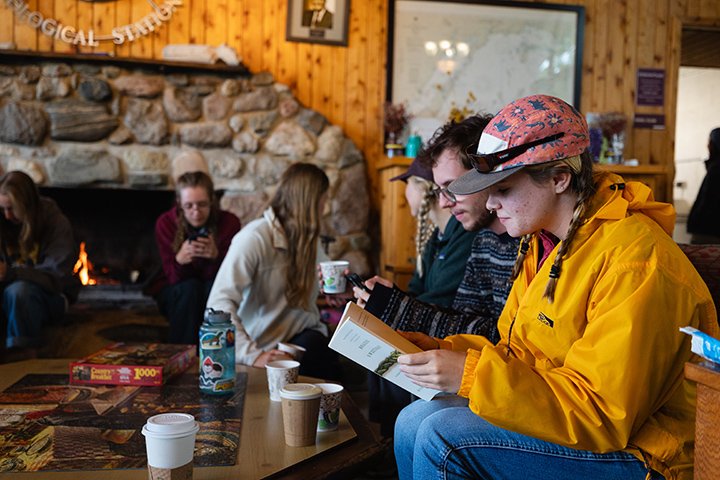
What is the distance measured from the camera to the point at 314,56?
4.32 metres

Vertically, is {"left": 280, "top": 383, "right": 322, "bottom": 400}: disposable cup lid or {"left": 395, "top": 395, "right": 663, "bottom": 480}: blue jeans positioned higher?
{"left": 280, "top": 383, "right": 322, "bottom": 400}: disposable cup lid

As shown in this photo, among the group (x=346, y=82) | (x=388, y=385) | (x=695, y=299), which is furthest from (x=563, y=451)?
(x=346, y=82)

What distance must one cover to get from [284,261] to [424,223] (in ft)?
1.83

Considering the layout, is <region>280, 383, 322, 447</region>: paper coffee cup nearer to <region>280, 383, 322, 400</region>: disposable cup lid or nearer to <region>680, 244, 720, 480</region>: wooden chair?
<region>280, 383, 322, 400</region>: disposable cup lid

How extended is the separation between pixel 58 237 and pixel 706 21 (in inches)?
173

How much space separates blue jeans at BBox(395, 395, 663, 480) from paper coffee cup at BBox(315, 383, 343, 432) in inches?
10.3

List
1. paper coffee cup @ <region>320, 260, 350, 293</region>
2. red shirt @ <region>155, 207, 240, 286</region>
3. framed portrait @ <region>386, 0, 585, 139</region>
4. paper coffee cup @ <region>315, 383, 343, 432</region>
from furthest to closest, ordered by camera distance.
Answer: framed portrait @ <region>386, 0, 585, 139</region> → red shirt @ <region>155, 207, 240, 286</region> → paper coffee cup @ <region>320, 260, 350, 293</region> → paper coffee cup @ <region>315, 383, 343, 432</region>

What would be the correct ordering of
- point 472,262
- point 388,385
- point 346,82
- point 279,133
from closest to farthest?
point 472,262 → point 388,385 → point 279,133 → point 346,82

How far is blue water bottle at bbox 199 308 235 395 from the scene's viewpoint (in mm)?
1705

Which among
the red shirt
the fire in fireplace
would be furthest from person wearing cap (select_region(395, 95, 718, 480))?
the fire in fireplace

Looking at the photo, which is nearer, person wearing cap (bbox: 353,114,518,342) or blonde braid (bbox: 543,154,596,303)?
blonde braid (bbox: 543,154,596,303)

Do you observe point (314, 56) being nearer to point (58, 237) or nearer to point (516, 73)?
point (516, 73)

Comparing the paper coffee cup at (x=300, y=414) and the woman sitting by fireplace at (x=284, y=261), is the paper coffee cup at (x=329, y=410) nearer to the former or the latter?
the paper coffee cup at (x=300, y=414)

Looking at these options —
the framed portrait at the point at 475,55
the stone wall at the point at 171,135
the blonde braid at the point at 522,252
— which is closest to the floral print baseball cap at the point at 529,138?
the blonde braid at the point at 522,252
